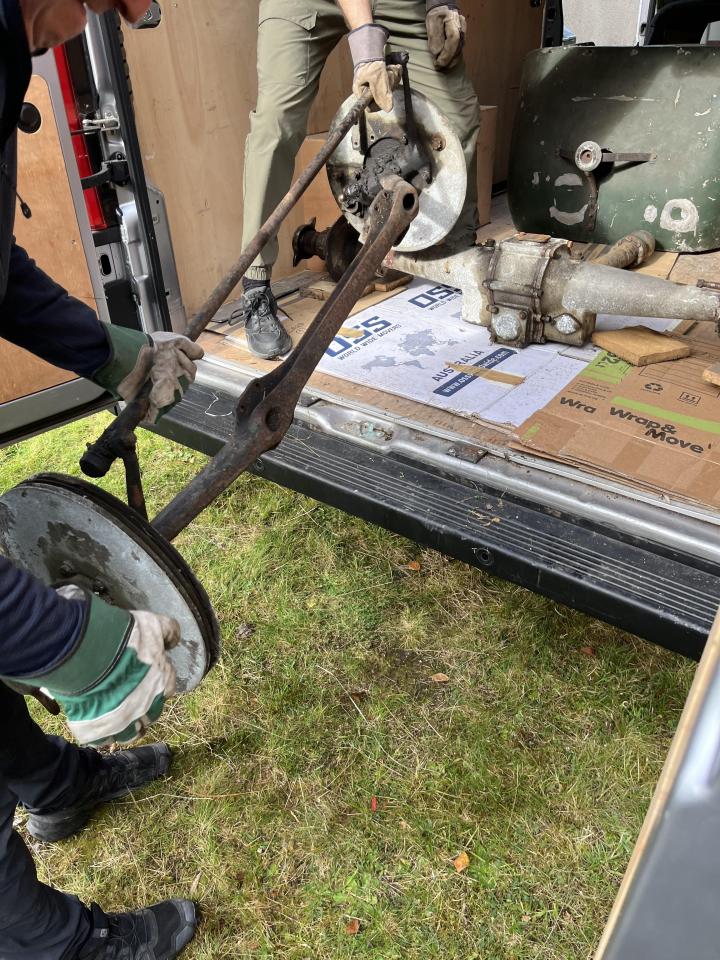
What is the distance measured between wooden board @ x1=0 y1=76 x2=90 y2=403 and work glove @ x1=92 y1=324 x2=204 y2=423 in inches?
23.6

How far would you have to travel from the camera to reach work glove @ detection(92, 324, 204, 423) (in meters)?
1.68

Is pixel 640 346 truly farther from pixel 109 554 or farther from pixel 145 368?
pixel 109 554

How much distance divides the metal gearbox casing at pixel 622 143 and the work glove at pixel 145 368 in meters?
2.49

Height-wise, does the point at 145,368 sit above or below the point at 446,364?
above

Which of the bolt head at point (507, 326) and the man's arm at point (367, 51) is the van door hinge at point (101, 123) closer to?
the man's arm at point (367, 51)

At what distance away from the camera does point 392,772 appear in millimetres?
1979

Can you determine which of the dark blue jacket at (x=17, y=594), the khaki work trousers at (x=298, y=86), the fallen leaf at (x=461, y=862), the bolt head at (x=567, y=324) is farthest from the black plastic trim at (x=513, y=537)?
the khaki work trousers at (x=298, y=86)

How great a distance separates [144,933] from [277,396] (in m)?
1.19

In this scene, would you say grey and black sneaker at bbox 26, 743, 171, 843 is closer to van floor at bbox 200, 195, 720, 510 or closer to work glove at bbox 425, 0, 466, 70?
van floor at bbox 200, 195, 720, 510

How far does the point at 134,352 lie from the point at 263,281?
1.34 metres

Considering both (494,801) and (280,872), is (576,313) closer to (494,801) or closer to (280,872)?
(494,801)

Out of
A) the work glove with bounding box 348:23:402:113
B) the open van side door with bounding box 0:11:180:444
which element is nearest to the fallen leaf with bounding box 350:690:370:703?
the open van side door with bounding box 0:11:180:444

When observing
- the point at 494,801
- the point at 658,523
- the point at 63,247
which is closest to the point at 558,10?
the point at 63,247

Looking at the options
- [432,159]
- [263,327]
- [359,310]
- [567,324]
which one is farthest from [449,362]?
[432,159]
